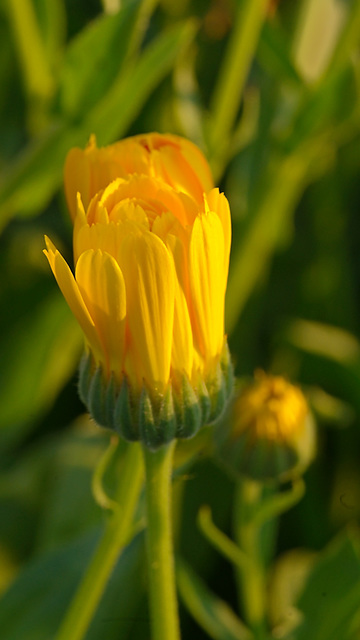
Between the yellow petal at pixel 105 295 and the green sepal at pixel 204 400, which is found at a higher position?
the yellow petal at pixel 105 295

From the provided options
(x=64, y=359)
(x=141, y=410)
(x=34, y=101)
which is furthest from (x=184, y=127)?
(x=141, y=410)

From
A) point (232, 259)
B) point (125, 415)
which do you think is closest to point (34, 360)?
point (232, 259)

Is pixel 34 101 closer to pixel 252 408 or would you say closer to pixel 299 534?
pixel 252 408

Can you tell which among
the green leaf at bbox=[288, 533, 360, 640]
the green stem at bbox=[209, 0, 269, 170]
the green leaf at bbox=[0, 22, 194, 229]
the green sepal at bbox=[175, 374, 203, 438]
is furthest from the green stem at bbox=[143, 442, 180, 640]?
the green stem at bbox=[209, 0, 269, 170]

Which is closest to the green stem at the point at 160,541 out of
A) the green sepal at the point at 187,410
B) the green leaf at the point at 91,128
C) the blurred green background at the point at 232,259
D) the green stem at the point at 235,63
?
the green sepal at the point at 187,410

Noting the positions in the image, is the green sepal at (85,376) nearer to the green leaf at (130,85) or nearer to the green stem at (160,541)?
the green stem at (160,541)

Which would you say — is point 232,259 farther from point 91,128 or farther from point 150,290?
point 150,290

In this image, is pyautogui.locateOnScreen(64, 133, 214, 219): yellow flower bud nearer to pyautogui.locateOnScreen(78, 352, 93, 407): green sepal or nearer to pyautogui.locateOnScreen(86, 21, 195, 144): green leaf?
pyautogui.locateOnScreen(78, 352, 93, 407): green sepal
